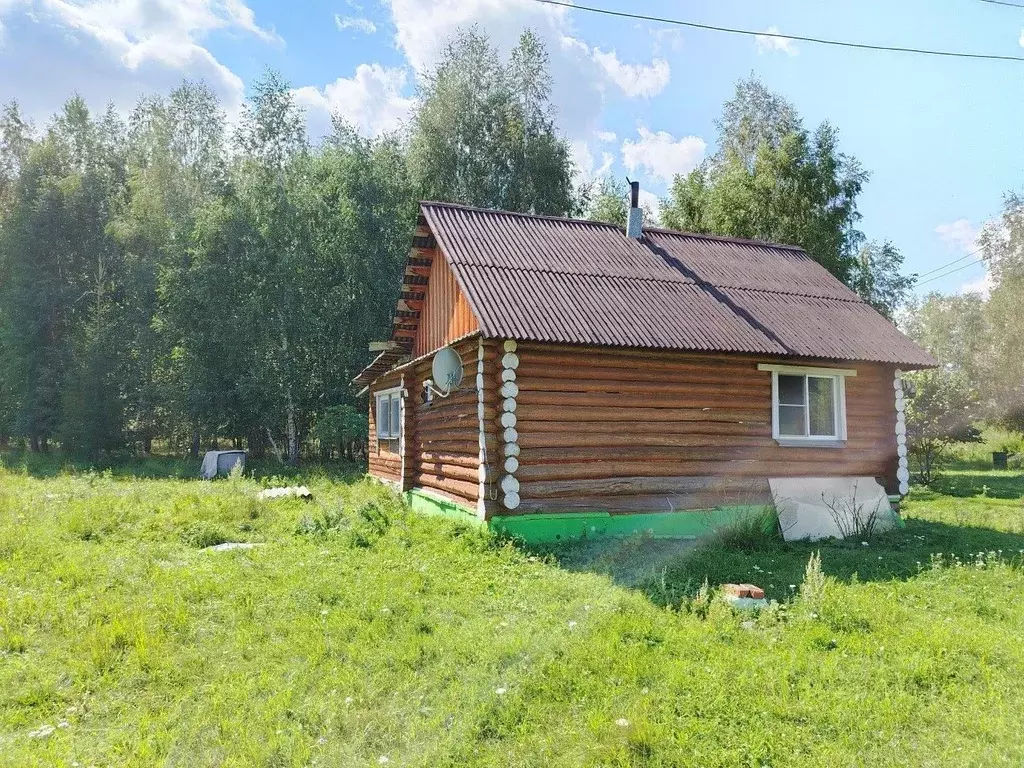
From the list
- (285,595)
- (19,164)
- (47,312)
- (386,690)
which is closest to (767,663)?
(386,690)

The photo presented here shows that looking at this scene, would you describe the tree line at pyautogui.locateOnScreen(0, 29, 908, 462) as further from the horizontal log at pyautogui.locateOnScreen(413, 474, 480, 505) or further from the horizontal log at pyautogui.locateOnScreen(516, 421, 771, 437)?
the horizontal log at pyautogui.locateOnScreen(516, 421, 771, 437)

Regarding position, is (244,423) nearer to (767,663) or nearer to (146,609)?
(146,609)

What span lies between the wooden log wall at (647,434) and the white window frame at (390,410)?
204 inches

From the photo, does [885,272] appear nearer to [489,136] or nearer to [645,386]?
[489,136]

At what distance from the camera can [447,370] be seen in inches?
437

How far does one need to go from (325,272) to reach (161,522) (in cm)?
1720

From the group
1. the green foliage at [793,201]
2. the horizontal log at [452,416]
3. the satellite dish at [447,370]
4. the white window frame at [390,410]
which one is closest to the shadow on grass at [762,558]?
the horizontal log at [452,416]

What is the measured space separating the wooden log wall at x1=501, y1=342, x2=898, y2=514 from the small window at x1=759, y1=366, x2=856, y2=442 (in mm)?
151

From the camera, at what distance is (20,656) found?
216 inches

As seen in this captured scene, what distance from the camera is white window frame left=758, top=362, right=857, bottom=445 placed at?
11.7 meters

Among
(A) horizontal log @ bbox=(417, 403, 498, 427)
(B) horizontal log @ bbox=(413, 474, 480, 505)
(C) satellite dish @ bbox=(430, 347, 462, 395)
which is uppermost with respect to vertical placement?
(C) satellite dish @ bbox=(430, 347, 462, 395)

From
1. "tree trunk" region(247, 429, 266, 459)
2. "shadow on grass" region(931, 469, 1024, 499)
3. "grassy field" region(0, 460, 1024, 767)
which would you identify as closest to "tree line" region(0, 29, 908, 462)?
"tree trunk" region(247, 429, 266, 459)

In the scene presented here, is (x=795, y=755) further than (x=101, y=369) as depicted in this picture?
No

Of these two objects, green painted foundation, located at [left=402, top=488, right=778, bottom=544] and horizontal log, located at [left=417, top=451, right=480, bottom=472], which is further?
horizontal log, located at [left=417, top=451, right=480, bottom=472]
